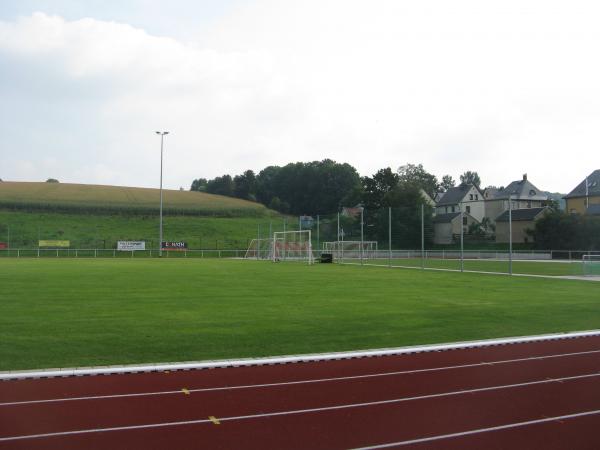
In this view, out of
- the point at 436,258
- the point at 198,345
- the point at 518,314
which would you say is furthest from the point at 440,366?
the point at 436,258

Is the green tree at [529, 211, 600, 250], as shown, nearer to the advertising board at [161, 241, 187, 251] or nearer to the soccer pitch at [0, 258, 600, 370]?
the soccer pitch at [0, 258, 600, 370]

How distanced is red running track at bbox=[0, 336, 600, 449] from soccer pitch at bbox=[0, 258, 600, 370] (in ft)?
4.76

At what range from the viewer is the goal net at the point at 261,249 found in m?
53.6

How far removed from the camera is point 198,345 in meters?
9.90

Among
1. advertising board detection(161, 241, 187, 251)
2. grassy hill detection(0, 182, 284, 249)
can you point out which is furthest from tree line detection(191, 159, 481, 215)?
advertising board detection(161, 241, 187, 251)

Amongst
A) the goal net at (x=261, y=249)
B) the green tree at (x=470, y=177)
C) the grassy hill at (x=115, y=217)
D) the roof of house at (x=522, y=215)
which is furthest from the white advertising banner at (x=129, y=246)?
the green tree at (x=470, y=177)

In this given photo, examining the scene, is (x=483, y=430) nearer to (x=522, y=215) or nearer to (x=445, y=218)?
(x=445, y=218)

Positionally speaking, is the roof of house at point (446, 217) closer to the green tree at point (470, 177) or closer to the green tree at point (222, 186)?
the green tree at point (222, 186)

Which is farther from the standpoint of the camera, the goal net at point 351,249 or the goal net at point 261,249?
the goal net at point 261,249

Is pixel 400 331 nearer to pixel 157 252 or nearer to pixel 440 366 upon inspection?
pixel 440 366

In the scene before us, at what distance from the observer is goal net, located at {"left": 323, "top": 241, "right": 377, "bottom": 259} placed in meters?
41.4

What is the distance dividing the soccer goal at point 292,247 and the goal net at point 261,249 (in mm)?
1739

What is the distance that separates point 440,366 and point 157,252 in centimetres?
5577

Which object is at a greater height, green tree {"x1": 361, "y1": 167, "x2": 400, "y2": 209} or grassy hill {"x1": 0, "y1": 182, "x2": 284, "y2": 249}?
green tree {"x1": 361, "y1": 167, "x2": 400, "y2": 209}
